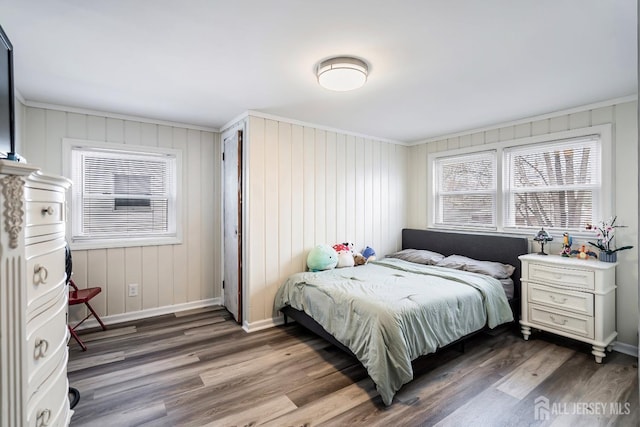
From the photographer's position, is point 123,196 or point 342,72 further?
point 123,196

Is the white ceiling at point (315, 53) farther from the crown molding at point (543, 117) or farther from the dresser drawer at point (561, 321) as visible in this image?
the dresser drawer at point (561, 321)

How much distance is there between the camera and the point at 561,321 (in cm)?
282

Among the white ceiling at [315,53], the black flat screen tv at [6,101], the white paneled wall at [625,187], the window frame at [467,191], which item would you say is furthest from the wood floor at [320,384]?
the white ceiling at [315,53]

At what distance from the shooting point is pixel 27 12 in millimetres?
1624

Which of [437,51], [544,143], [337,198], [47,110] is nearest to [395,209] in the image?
[337,198]

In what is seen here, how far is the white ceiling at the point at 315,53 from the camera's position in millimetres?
1609

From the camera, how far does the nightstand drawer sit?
2.67m

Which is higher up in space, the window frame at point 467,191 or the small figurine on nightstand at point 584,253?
the window frame at point 467,191

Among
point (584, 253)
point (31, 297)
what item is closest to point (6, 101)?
point (31, 297)

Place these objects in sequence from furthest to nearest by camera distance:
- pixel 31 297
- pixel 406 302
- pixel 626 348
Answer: pixel 626 348
pixel 406 302
pixel 31 297

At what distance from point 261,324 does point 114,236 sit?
1.96 meters

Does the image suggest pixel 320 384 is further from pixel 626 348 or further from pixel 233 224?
pixel 626 348

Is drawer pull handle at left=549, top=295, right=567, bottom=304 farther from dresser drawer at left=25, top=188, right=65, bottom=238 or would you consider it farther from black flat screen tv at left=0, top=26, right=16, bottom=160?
black flat screen tv at left=0, top=26, right=16, bottom=160

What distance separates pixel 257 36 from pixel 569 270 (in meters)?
3.28
